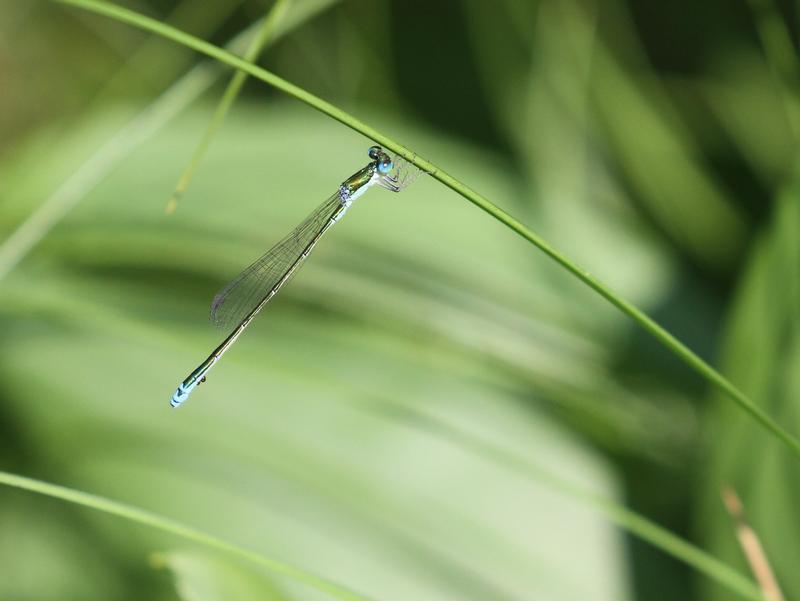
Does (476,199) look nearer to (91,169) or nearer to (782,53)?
(91,169)

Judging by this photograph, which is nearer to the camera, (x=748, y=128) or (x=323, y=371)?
(x=323, y=371)

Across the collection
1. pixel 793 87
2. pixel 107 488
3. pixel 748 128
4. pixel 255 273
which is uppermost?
pixel 748 128

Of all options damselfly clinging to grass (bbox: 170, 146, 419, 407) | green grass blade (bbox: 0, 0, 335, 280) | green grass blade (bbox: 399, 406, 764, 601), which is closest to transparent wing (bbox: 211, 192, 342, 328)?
damselfly clinging to grass (bbox: 170, 146, 419, 407)

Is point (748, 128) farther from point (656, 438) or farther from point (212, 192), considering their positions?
point (212, 192)

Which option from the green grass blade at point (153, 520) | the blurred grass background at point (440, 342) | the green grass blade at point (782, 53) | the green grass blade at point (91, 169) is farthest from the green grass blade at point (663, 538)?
the green grass blade at point (782, 53)

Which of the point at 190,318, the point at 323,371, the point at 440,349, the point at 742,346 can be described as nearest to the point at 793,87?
the point at 742,346
